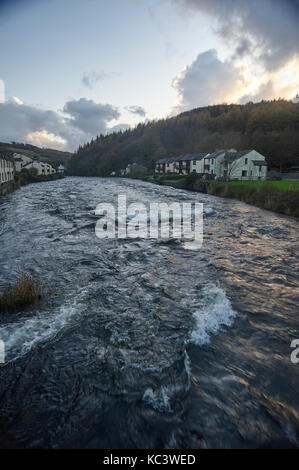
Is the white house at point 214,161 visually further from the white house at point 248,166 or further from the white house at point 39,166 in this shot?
the white house at point 39,166

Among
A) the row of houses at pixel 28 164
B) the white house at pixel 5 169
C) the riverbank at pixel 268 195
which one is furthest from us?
the row of houses at pixel 28 164

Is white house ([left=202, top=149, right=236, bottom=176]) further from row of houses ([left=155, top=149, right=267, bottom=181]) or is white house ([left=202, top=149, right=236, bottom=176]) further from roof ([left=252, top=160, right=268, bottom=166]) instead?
roof ([left=252, top=160, right=268, bottom=166])

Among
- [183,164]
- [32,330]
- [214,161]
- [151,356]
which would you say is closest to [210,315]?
[151,356]

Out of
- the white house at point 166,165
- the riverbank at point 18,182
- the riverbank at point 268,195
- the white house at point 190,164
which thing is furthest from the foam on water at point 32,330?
the white house at point 166,165

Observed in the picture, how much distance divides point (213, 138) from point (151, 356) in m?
90.8

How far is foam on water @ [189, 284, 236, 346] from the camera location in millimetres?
5828

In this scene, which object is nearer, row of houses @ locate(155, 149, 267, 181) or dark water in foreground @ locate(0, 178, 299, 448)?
dark water in foreground @ locate(0, 178, 299, 448)

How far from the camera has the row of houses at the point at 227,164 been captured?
54987mm

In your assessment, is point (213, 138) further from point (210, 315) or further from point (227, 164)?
point (210, 315)

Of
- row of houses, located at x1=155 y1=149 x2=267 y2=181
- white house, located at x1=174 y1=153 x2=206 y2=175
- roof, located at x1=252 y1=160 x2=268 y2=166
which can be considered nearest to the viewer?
row of houses, located at x1=155 y1=149 x2=267 y2=181

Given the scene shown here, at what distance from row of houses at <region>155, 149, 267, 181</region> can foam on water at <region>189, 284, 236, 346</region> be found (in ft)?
138

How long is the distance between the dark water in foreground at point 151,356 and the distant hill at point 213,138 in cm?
6772

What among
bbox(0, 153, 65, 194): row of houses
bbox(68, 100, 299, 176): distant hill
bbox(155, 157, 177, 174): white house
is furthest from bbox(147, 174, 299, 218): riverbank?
bbox(155, 157, 177, 174): white house

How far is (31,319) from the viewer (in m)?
6.11
